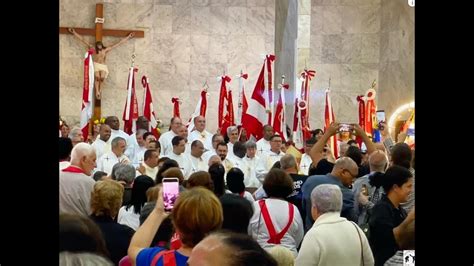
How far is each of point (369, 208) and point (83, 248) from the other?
398 centimetres

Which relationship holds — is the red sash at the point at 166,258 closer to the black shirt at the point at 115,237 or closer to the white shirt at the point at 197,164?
the black shirt at the point at 115,237

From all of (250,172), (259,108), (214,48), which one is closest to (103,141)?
(250,172)

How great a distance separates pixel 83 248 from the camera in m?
3.34

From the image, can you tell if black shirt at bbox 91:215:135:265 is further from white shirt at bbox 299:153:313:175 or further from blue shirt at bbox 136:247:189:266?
white shirt at bbox 299:153:313:175

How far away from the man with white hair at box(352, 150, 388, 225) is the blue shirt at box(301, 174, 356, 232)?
5 cm

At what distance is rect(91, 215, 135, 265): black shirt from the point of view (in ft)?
17.6

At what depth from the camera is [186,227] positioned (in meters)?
4.16

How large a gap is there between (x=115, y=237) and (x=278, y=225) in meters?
1.58

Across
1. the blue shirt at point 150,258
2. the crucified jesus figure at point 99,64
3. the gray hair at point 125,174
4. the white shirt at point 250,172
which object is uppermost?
the crucified jesus figure at point 99,64

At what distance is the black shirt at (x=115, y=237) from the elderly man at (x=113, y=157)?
6786 millimetres

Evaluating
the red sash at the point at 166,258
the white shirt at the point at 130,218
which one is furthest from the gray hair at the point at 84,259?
the white shirt at the point at 130,218

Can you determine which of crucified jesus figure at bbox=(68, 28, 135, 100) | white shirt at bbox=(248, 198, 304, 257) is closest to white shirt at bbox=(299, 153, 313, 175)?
white shirt at bbox=(248, 198, 304, 257)

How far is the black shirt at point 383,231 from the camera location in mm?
5562
